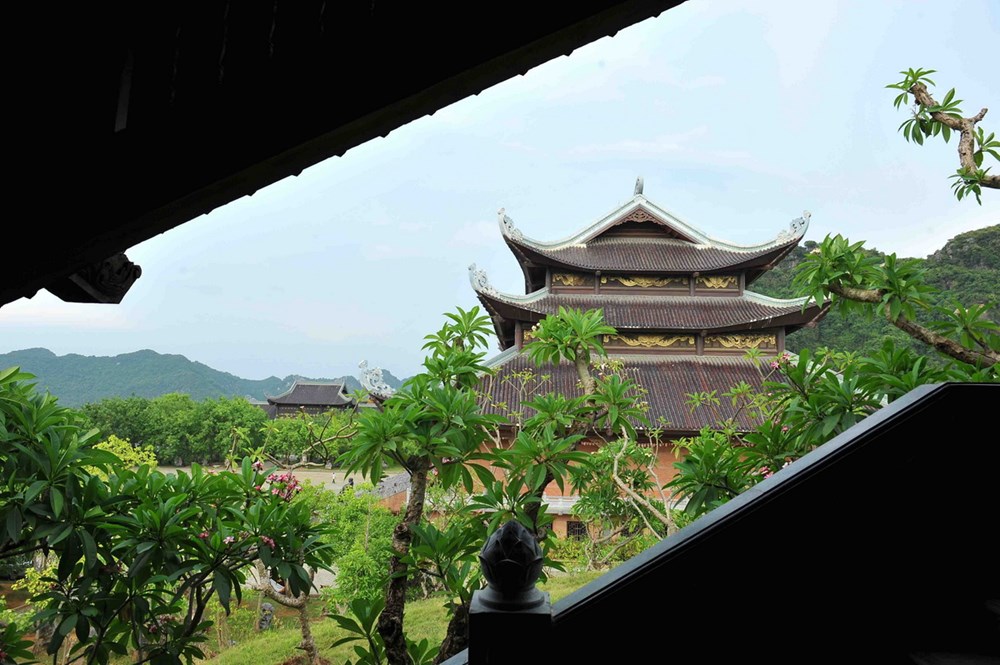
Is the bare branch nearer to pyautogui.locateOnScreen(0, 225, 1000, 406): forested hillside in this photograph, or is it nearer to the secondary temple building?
pyautogui.locateOnScreen(0, 225, 1000, 406): forested hillside

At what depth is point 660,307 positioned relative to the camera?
408 inches

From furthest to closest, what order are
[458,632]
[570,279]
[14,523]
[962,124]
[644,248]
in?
[644,248], [570,279], [962,124], [458,632], [14,523]

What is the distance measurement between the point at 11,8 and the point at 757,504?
5.20ft

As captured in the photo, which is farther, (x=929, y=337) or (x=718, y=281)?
(x=718, y=281)

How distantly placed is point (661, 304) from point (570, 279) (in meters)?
1.81

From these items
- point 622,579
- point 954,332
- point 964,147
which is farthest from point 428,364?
point 964,147

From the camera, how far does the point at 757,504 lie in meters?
1.07

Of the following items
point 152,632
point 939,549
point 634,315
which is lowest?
point 152,632

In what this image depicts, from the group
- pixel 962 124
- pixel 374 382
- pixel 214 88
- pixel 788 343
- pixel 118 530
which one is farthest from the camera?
pixel 788 343

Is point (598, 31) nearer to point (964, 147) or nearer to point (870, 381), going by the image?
point (870, 381)

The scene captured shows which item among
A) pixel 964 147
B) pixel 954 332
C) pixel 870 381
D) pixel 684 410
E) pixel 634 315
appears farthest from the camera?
pixel 634 315

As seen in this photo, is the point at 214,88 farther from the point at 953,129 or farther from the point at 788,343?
the point at 788,343

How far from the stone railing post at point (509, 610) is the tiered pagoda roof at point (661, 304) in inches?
323

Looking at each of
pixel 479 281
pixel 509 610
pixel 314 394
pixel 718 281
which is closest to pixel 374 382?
pixel 479 281
